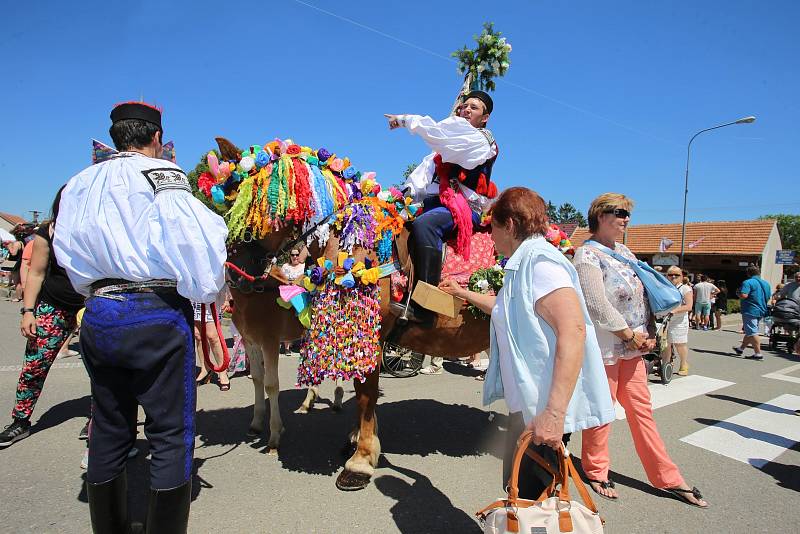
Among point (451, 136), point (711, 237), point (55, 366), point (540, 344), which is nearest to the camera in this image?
point (540, 344)

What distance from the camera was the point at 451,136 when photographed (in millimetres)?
3246

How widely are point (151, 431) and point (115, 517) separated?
50 cm

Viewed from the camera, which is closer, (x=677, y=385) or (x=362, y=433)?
(x=362, y=433)

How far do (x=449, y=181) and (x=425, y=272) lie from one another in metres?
0.80

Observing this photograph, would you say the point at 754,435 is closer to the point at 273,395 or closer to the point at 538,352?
the point at 538,352

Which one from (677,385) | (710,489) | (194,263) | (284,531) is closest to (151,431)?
(194,263)

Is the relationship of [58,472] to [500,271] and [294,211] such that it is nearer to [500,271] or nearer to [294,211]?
[294,211]

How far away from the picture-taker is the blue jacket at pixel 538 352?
1915 mm

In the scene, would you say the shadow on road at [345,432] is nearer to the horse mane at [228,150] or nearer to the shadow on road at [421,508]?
the shadow on road at [421,508]

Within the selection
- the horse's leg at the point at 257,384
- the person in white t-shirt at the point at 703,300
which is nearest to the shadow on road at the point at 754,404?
the horse's leg at the point at 257,384

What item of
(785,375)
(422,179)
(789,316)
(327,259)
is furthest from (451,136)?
(789,316)

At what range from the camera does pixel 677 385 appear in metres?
7.09

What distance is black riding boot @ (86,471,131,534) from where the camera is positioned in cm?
205

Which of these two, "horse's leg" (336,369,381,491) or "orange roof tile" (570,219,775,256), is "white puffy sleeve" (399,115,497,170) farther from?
"orange roof tile" (570,219,775,256)
